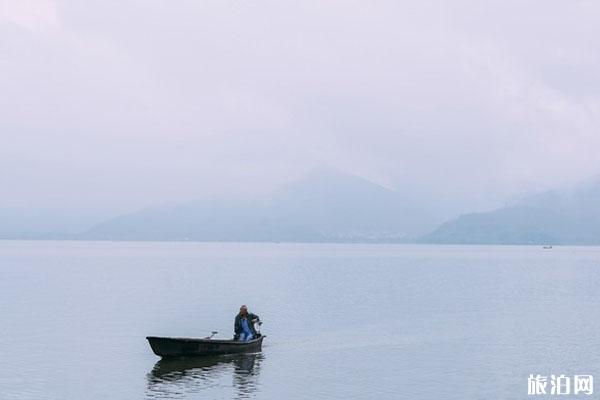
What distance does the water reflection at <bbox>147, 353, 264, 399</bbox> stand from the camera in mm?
45312

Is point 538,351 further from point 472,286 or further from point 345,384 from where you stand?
point 472,286

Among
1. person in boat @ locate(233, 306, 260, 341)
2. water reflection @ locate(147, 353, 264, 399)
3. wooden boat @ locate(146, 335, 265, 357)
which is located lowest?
water reflection @ locate(147, 353, 264, 399)

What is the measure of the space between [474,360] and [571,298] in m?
66.9

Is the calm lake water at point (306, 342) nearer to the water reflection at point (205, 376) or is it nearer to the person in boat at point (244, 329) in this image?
the water reflection at point (205, 376)

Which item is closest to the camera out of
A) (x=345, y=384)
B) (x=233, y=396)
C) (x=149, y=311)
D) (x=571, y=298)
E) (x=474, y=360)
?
(x=233, y=396)

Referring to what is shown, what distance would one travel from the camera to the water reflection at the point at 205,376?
4531 cm

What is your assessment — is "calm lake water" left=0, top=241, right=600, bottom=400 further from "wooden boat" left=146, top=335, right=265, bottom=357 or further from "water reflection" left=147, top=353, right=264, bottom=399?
"wooden boat" left=146, top=335, right=265, bottom=357

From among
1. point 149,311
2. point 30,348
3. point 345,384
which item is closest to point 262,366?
point 345,384

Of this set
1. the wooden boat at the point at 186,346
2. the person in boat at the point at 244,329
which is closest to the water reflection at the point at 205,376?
the wooden boat at the point at 186,346

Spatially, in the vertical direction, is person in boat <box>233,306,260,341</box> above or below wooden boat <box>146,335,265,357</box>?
above

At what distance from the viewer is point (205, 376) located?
49.2 m

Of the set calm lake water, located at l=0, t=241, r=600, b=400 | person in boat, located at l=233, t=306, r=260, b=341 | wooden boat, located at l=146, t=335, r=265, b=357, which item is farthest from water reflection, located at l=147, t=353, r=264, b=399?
person in boat, located at l=233, t=306, r=260, b=341

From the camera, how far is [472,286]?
479ft

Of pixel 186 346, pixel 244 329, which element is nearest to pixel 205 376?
pixel 186 346
